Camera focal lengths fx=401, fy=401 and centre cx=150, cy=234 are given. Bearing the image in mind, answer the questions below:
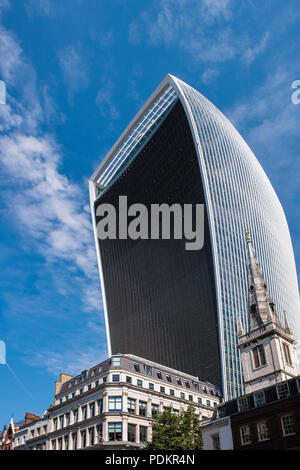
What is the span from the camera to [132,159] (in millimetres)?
181125

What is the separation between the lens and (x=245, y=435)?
159ft

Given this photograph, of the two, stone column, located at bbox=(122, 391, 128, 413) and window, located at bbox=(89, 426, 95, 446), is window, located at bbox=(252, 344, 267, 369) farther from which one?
window, located at bbox=(89, 426, 95, 446)

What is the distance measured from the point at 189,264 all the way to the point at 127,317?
142ft

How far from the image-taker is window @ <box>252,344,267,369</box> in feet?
213

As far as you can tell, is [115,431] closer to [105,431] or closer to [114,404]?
[105,431]

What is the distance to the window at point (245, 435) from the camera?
157 feet

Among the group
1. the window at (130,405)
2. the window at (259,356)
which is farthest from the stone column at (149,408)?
the window at (259,356)

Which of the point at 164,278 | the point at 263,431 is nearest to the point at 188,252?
the point at 164,278

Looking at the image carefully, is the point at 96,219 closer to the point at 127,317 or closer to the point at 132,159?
the point at 132,159

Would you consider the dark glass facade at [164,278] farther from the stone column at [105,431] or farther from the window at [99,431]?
the stone column at [105,431]

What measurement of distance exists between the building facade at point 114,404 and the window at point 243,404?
71.3 feet

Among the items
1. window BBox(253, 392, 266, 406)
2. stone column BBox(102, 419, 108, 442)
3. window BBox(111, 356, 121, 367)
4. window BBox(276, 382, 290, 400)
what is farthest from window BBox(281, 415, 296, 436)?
window BBox(111, 356, 121, 367)

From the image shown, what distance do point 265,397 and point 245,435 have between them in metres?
5.32

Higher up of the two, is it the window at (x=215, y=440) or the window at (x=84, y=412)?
the window at (x=84, y=412)
